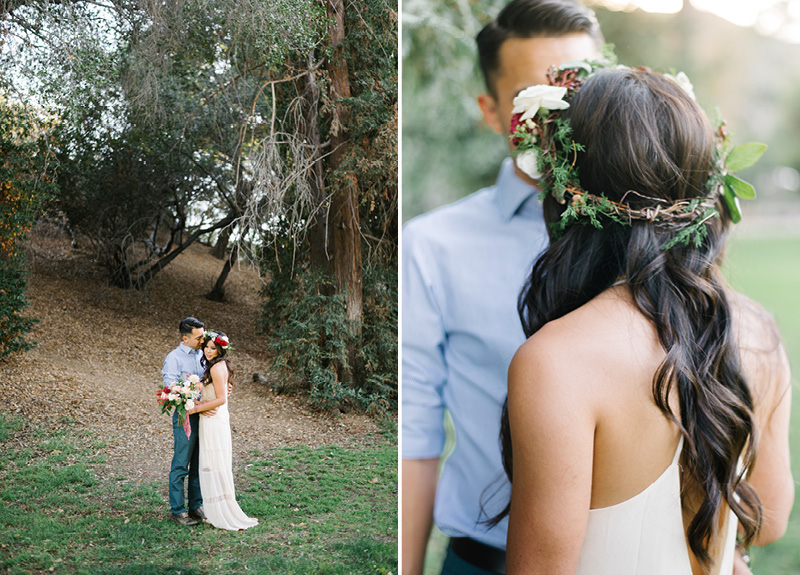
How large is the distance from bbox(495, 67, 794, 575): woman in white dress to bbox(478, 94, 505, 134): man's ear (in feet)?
1.31

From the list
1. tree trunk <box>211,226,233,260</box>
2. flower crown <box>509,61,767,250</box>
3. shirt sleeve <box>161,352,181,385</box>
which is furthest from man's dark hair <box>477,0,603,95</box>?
shirt sleeve <box>161,352,181,385</box>

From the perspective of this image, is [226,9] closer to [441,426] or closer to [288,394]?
[288,394]

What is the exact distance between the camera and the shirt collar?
5.96ft

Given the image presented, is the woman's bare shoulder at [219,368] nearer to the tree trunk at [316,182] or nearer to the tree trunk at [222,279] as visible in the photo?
the tree trunk at [222,279]

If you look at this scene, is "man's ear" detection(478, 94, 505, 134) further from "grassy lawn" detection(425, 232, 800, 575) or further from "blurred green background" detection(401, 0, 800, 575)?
"grassy lawn" detection(425, 232, 800, 575)

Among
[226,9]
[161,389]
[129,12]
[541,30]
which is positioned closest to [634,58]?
[541,30]

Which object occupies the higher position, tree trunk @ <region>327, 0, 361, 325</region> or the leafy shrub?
tree trunk @ <region>327, 0, 361, 325</region>

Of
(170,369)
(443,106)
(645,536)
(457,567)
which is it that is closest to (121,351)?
(170,369)

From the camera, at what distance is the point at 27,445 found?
1.64 meters

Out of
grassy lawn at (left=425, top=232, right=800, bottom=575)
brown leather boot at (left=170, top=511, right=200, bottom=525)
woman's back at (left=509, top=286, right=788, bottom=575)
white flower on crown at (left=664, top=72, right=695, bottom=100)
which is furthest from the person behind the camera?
grassy lawn at (left=425, top=232, right=800, bottom=575)

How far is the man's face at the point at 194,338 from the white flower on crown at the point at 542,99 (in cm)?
114

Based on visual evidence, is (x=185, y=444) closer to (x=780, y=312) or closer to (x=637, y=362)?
(x=637, y=362)

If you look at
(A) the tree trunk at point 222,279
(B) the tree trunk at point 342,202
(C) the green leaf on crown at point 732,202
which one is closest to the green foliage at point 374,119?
(B) the tree trunk at point 342,202

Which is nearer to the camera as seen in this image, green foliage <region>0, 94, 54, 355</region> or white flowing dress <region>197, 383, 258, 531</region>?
green foliage <region>0, 94, 54, 355</region>
